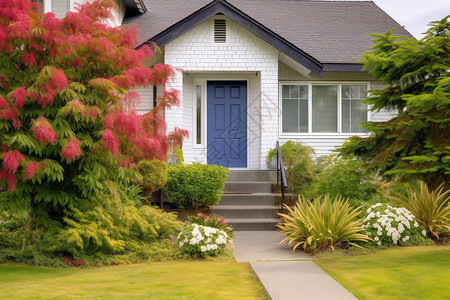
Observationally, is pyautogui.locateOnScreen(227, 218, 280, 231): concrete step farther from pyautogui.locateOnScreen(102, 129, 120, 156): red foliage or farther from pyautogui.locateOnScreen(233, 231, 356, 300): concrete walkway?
pyautogui.locateOnScreen(102, 129, 120, 156): red foliage

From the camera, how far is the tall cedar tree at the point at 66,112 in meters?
6.12

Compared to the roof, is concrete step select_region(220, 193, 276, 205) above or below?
below

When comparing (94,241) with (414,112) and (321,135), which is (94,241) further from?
(321,135)

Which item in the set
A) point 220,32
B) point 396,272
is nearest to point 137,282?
point 396,272

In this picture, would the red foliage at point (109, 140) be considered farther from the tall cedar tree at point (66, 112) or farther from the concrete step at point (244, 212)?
the concrete step at point (244, 212)

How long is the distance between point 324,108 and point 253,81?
2.11 meters

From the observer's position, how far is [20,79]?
6586 millimetres

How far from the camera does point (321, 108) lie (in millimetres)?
13086

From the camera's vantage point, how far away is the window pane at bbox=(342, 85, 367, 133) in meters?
13.1

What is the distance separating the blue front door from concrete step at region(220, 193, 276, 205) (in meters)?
2.56

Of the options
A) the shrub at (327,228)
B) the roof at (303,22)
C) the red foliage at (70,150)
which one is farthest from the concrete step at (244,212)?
the red foliage at (70,150)

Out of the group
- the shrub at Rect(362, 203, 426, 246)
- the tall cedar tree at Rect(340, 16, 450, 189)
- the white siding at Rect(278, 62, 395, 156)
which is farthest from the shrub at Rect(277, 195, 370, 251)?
the white siding at Rect(278, 62, 395, 156)

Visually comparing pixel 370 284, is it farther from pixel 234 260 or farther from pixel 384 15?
pixel 384 15

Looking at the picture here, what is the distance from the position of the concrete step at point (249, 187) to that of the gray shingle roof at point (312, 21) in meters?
3.91
